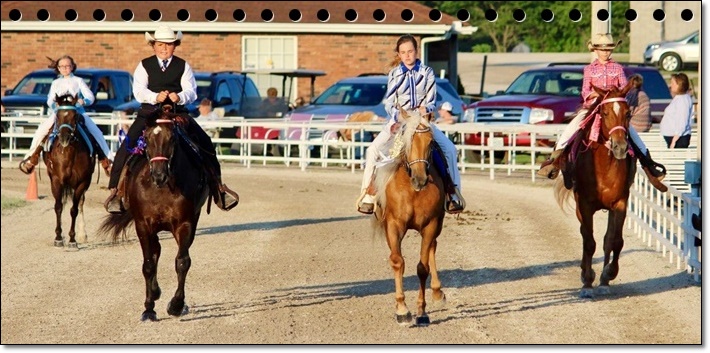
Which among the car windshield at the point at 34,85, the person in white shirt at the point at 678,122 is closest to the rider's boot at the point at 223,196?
the person in white shirt at the point at 678,122

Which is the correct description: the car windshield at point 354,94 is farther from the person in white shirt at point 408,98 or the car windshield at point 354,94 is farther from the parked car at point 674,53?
the person in white shirt at point 408,98

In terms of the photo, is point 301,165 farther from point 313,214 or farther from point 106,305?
point 106,305

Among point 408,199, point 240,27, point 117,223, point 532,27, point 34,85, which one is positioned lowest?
point 117,223

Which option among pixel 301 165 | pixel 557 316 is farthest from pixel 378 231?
pixel 301 165

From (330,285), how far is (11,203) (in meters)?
9.94

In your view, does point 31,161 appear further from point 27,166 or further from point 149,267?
point 149,267

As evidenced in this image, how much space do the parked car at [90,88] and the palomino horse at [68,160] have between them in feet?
44.0

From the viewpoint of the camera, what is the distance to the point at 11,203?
69.9 ft

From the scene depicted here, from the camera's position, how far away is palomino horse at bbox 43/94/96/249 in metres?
15.8

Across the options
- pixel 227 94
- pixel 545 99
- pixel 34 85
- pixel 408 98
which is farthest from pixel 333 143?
pixel 408 98

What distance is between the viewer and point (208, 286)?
42.0ft

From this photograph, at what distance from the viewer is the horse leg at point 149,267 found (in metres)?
10.9

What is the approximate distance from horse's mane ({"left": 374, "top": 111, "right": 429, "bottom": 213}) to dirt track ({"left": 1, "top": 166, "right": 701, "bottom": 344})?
1028mm

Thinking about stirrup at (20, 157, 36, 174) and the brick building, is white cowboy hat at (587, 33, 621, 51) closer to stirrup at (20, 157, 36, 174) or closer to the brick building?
stirrup at (20, 157, 36, 174)
